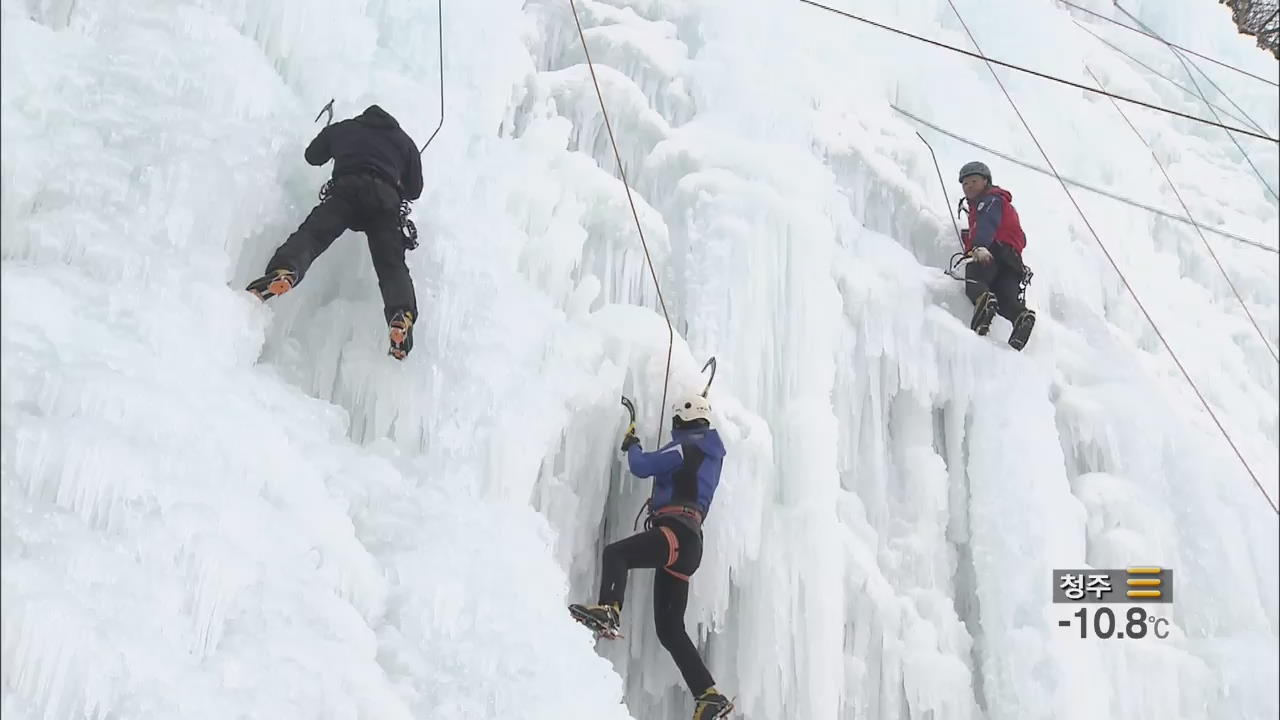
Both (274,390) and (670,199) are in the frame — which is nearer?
(274,390)

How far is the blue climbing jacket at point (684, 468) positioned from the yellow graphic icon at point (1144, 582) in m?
2.35

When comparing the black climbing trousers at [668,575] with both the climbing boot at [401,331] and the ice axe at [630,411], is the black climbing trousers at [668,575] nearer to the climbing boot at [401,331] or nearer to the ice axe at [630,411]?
the ice axe at [630,411]

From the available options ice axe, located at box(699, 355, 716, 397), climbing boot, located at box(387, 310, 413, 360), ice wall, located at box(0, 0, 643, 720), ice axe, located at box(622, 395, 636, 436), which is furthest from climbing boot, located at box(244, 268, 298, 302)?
ice axe, located at box(699, 355, 716, 397)

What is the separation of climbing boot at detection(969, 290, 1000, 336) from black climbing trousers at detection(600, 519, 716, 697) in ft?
7.10

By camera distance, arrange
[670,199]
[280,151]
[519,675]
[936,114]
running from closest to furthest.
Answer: [519,675]
[280,151]
[670,199]
[936,114]

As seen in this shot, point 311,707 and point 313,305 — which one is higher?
point 313,305

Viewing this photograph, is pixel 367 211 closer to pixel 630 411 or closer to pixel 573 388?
pixel 573 388

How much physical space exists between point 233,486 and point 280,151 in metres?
1.35

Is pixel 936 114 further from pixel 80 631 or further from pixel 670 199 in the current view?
pixel 80 631

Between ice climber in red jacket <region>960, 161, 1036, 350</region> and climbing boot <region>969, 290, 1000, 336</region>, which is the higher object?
ice climber in red jacket <region>960, 161, 1036, 350</region>

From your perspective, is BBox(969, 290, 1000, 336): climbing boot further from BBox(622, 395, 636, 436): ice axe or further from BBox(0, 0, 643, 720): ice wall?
BBox(0, 0, 643, 720): ice wall

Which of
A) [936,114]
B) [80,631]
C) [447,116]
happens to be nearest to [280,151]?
[447,116]

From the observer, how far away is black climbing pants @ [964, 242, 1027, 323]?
479 cm

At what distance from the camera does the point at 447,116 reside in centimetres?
396
